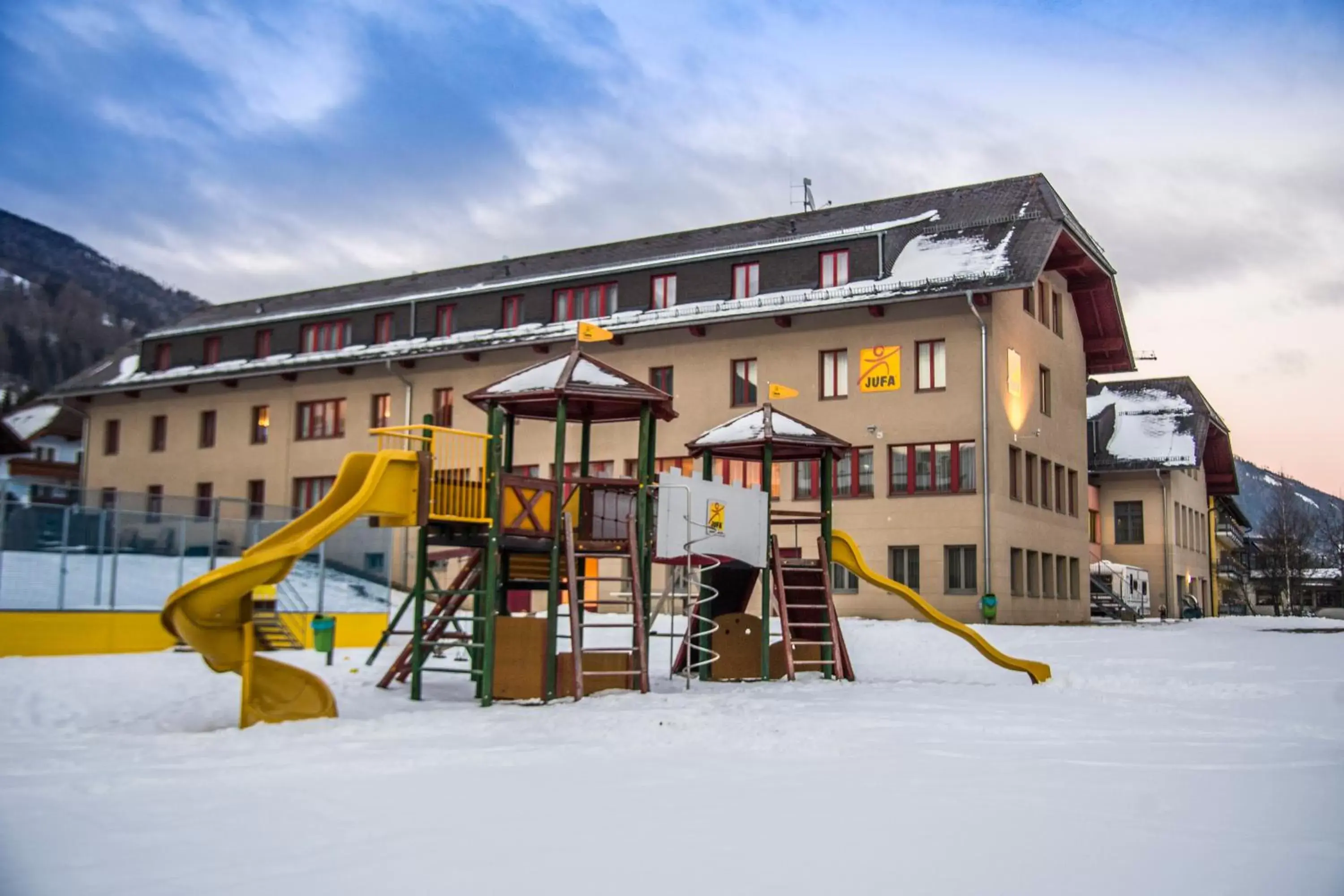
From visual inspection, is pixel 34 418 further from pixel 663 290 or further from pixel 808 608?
pixel 808 608

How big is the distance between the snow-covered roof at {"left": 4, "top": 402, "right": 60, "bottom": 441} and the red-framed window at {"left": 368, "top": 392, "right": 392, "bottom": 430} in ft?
165

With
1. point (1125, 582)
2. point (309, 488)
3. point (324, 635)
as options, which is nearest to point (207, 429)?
point (309, 488)

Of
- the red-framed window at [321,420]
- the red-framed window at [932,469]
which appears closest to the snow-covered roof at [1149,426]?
the red-framed window at [932,469]

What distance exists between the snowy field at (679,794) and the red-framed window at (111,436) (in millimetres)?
34498

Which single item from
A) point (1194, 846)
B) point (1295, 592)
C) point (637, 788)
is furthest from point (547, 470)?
point (1295, 592)

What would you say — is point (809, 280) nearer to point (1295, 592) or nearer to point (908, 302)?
point (908, 302)

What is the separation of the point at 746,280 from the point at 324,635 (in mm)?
20110

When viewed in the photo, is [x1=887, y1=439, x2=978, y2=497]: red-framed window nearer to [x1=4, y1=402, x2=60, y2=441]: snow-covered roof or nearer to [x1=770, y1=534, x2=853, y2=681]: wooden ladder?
[x1=770, y1=534, x2=853, y2=681]: wooden ladder

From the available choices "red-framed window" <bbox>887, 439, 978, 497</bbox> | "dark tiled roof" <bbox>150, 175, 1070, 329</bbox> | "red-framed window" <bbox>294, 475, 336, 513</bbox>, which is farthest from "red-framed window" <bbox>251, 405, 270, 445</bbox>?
"red-framed window" <bbox>887, 439, 978, 497</bbox>

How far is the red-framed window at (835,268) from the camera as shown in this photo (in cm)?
3644

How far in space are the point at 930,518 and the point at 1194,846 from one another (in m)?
26.9

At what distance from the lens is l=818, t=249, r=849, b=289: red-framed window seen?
36.4 m

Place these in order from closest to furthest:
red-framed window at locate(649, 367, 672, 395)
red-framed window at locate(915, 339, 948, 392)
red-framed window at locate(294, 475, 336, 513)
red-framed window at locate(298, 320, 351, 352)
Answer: red-framed window at locate(915, 339, 948, 392), red-framed window at locate(649, 367, 672, 395), red-framed window at locate(294, 475, 336, 513), red-framed window at locate(298, 320, 351, 352)

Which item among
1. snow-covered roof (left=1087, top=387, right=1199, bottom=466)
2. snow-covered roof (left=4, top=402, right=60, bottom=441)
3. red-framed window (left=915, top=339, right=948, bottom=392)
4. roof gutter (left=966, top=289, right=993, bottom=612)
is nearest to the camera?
roof gutter (left=966, top=289, right=993, bottom=612)
